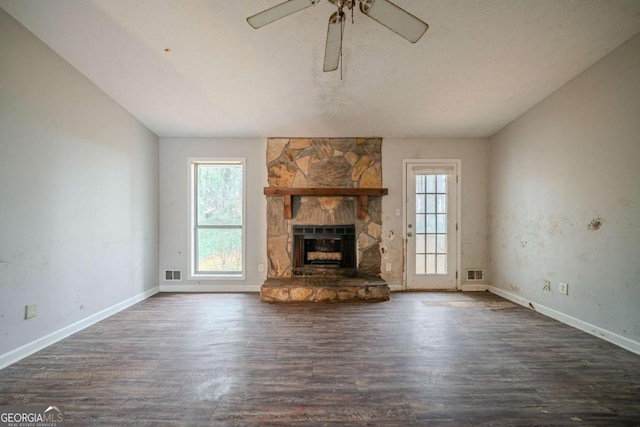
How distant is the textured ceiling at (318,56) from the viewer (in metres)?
1.95

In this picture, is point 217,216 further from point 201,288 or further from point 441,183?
point 441,183

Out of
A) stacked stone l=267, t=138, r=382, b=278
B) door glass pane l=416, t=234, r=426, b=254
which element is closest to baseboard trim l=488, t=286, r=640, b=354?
door glass pane l=416, t=234, r=426, b=254

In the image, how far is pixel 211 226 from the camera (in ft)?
Answer: 13.1

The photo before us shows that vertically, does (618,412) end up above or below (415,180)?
below

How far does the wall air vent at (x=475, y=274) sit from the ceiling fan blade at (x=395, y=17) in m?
3.46

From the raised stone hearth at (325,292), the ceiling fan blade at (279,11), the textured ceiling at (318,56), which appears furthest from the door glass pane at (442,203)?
the ceiling fan blade at (279,11)

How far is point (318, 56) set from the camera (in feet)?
7.71

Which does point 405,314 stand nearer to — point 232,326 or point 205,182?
point 232,326

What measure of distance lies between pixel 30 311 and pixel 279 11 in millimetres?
2928

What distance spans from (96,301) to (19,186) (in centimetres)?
136

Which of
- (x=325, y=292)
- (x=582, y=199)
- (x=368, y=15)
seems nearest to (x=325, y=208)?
(x=325, y=292)

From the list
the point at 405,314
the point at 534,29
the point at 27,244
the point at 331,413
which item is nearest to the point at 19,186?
the point at 27,244

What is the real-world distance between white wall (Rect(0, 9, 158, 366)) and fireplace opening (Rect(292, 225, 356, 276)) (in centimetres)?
215

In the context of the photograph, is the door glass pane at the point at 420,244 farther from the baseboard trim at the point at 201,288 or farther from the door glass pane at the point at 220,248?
the door glass pane at the point at 220,248
